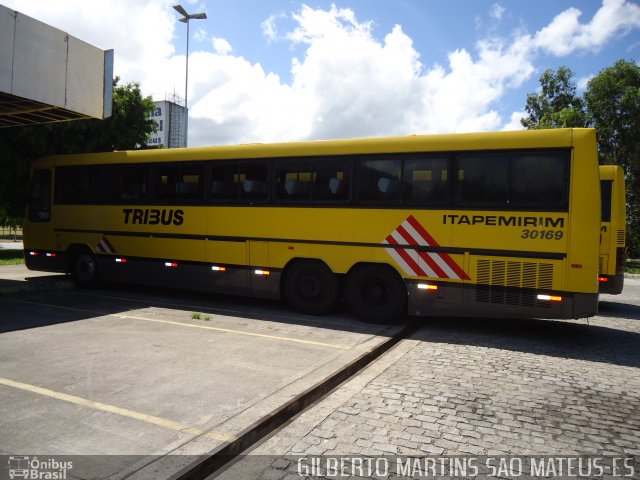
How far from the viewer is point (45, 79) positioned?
9945 mm

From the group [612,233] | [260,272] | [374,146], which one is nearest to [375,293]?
[260,272]

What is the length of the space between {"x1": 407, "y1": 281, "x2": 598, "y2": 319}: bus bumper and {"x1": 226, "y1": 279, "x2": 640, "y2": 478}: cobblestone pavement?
1.61ft

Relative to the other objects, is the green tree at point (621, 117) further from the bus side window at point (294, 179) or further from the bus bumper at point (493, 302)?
the bus side window at point (294, 179)

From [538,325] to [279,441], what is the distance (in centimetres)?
681

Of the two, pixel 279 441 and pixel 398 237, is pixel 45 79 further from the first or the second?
pixel 279 441

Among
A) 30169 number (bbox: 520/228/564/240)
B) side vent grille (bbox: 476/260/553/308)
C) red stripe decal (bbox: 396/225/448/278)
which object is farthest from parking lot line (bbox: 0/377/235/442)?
30169 number (bbox: 520/228/564/240)

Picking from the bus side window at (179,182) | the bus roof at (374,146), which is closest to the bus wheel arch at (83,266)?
the bus roof at (374,146)

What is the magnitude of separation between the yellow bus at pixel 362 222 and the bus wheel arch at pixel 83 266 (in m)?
0.05

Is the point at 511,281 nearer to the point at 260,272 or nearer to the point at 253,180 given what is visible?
the point at 260,272

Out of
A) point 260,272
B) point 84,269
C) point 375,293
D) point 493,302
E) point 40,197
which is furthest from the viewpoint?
point 40,197

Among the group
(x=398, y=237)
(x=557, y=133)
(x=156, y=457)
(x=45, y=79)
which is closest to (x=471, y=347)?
(x=398, y=237)

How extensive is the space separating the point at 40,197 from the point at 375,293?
9590 mm

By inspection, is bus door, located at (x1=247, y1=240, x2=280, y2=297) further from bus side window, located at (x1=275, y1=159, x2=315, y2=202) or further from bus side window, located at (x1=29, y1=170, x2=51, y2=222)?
bus side window, located at (x1=29, y1=170, x2=51, y2=222)

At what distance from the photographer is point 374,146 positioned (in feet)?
27.4
